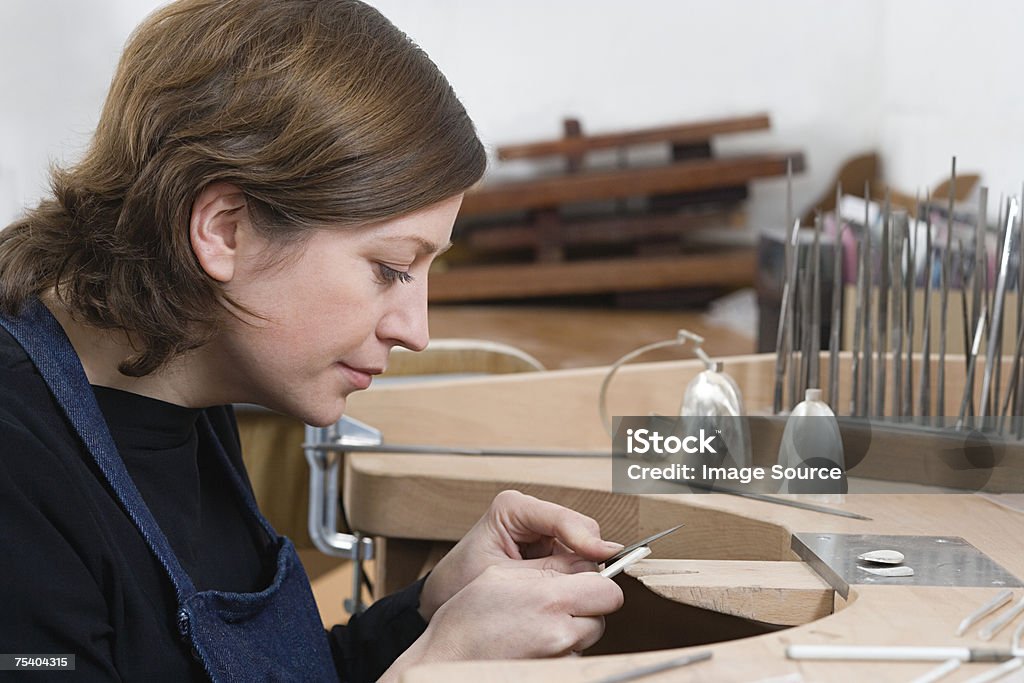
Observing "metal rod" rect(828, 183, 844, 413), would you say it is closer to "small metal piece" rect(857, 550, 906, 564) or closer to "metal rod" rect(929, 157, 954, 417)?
"metal rod" rect(929, 157, 954, 417)

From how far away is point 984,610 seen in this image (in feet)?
2.70

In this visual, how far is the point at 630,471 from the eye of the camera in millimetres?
1284

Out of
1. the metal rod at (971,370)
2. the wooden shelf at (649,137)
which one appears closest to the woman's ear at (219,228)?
the metal rod at (971,370)

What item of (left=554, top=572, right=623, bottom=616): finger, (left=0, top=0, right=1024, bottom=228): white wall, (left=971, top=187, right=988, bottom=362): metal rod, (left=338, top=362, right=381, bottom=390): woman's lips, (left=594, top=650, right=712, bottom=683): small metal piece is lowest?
(left=554, top=572, right=623, bottom=616): finger

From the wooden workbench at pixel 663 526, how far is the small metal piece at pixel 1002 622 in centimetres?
1

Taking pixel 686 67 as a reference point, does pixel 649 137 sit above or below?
below

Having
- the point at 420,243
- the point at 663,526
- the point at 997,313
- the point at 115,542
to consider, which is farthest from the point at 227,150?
the point at 997,313

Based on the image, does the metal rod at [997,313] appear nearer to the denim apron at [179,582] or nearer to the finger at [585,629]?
the finger at [585,629]

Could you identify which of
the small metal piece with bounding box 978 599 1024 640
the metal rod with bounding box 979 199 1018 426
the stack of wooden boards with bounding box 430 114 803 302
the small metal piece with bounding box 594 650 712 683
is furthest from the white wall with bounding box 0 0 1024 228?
the small metal piece with bounding box 594 650 712 683

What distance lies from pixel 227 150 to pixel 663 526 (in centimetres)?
58

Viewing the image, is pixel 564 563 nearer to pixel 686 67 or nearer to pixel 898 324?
pixel 898 324

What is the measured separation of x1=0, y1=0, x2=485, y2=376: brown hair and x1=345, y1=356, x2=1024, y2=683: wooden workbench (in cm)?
38

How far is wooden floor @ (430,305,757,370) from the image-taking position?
4.10 metres

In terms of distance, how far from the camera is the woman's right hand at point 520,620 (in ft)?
2.90
